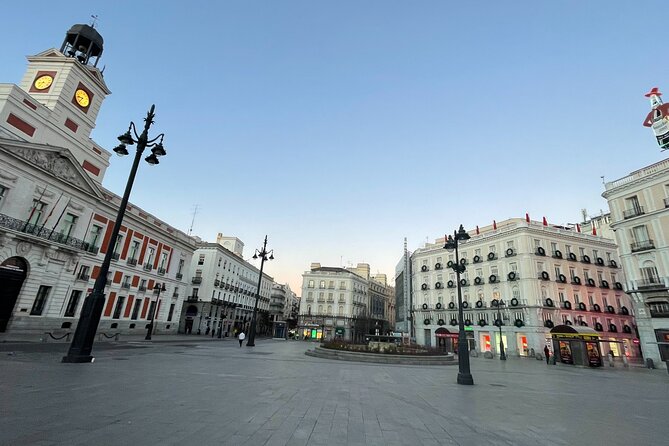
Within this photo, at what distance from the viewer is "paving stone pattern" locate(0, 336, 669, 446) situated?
491 cm

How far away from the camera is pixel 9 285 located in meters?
23.4

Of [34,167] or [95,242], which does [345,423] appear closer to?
[34,167]

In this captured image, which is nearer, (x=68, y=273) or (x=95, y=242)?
(x=68, y=273)

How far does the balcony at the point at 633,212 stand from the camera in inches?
1255

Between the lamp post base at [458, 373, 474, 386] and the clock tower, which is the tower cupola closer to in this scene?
the clock tower

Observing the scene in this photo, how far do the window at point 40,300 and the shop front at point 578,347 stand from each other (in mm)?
44142

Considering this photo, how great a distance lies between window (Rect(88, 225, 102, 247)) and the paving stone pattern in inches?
895

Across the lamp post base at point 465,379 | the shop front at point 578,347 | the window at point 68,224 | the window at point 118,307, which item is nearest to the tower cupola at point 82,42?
the window at point 68,224

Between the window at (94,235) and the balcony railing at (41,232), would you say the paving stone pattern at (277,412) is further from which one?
the window at (94,235)

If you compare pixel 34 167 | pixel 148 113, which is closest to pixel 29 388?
pixel 148 113

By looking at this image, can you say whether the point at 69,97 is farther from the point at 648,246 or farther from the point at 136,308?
the point at 648,246

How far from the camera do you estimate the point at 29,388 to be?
6922 millimetres

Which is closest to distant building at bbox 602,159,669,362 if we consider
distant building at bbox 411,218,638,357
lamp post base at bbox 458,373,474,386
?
distant building at bbox 411,218,638,357

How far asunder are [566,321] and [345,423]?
49318 millimetres
